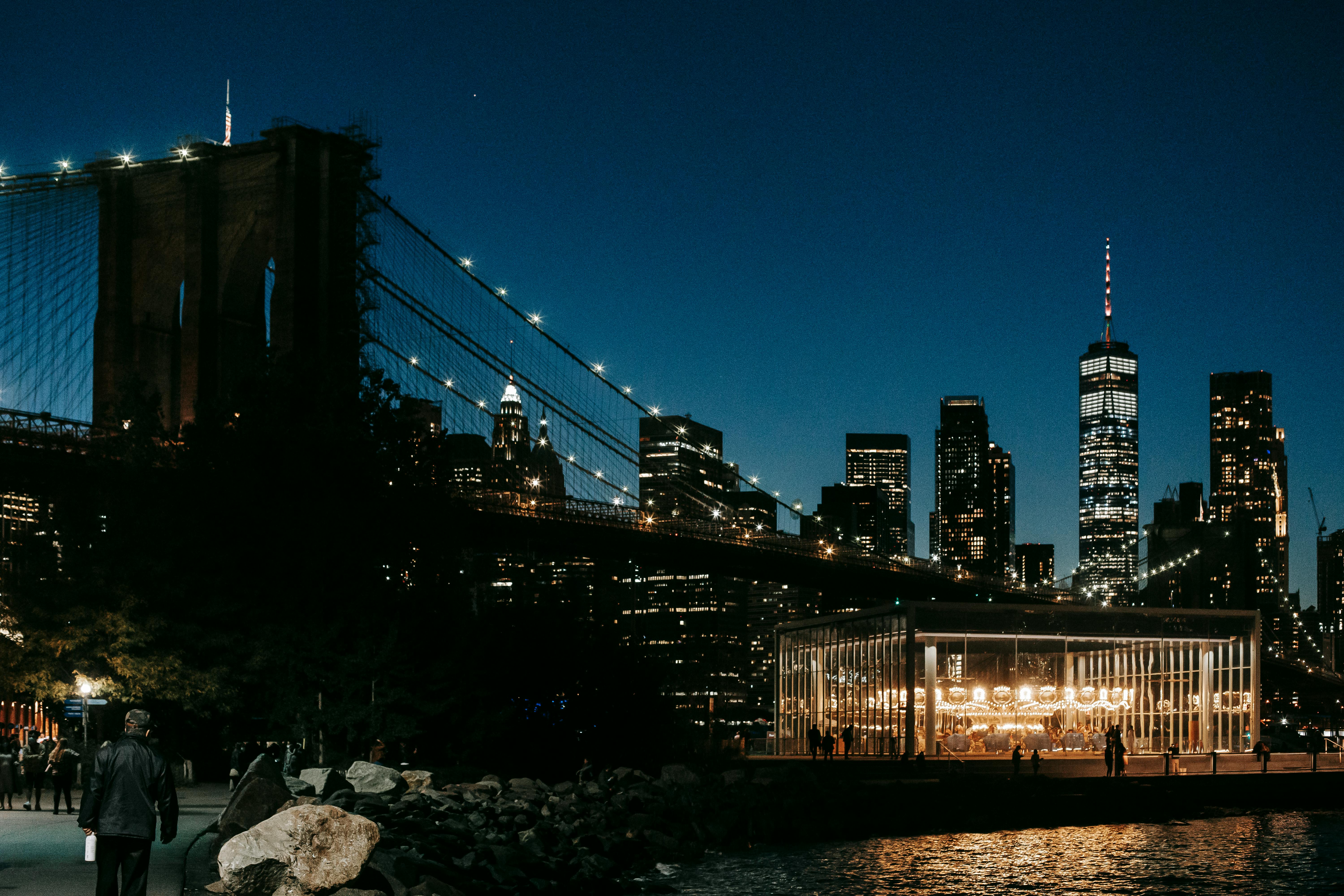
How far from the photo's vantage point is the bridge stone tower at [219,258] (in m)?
49.6

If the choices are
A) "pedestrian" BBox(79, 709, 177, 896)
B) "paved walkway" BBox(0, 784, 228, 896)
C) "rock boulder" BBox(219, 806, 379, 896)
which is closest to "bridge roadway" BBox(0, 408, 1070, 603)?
"paved walkway" BBox(0, 784, 228, 896)

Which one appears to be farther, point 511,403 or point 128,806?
point 511,403

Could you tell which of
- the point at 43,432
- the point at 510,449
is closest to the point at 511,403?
the point at 510,449

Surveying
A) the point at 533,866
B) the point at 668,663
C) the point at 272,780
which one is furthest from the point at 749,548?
the point at 272,780

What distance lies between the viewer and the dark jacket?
412 inches

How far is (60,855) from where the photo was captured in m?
16.0

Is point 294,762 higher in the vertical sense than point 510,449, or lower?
lower

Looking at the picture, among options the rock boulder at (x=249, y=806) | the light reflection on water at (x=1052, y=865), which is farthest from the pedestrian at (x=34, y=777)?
the light reflection on water at (x=1052, y=865)

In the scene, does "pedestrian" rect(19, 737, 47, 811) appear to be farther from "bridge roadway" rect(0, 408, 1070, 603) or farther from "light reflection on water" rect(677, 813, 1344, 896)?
"bridge roadway" rect(0, 408, 1070, 603)

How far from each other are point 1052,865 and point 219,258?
117ft

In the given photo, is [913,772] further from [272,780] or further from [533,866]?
[272,780]

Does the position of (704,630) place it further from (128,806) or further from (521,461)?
(128,806)

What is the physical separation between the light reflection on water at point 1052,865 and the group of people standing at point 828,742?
8.77m

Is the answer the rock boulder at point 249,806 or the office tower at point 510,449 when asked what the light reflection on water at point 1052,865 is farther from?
the office tower at point 510,449
